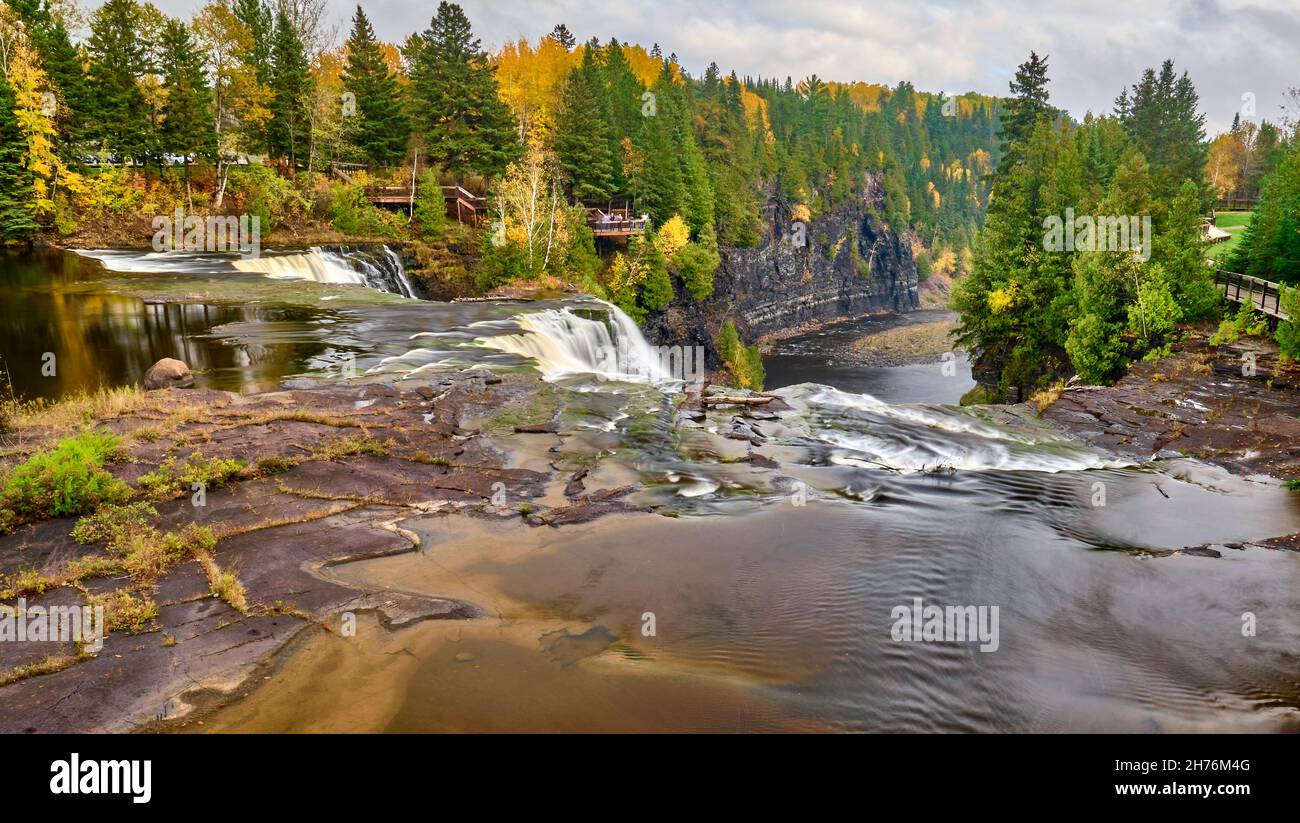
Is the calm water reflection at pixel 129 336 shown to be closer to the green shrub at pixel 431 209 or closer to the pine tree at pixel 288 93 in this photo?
the green shrub at pixel 431 209

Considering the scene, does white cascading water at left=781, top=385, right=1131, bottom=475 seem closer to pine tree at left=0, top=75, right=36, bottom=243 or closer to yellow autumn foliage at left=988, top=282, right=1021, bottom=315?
yellow autumn foliage at left=988, top=282, right=1021, bottom=315

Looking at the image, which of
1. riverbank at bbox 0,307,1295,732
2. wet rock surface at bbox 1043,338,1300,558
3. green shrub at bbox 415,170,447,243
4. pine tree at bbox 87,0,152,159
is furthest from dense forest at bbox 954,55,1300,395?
pine tree at bbox 87,0,152,159

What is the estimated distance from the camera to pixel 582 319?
35.9 metres

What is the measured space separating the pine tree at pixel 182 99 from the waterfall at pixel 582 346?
29.0 metres

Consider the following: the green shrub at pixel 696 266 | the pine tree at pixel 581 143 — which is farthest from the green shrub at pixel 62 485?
the green shrub at pixel 696 266

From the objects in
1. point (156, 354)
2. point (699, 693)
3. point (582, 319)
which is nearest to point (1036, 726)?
point (699, 693)

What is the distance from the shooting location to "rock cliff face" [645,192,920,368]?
70.2 metres

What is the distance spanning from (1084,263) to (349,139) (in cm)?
5146

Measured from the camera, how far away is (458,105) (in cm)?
5538

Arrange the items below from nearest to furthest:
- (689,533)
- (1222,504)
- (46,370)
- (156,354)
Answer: (689,533) < (1222,504) < (46,370) < (156,354)

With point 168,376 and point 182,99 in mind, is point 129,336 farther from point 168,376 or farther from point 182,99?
point 182,99

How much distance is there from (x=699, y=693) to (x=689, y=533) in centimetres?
487

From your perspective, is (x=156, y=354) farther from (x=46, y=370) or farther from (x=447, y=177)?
(x=447, y=177)

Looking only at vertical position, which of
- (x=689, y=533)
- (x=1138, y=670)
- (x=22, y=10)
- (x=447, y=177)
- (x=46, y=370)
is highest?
(x=22, y=10)
